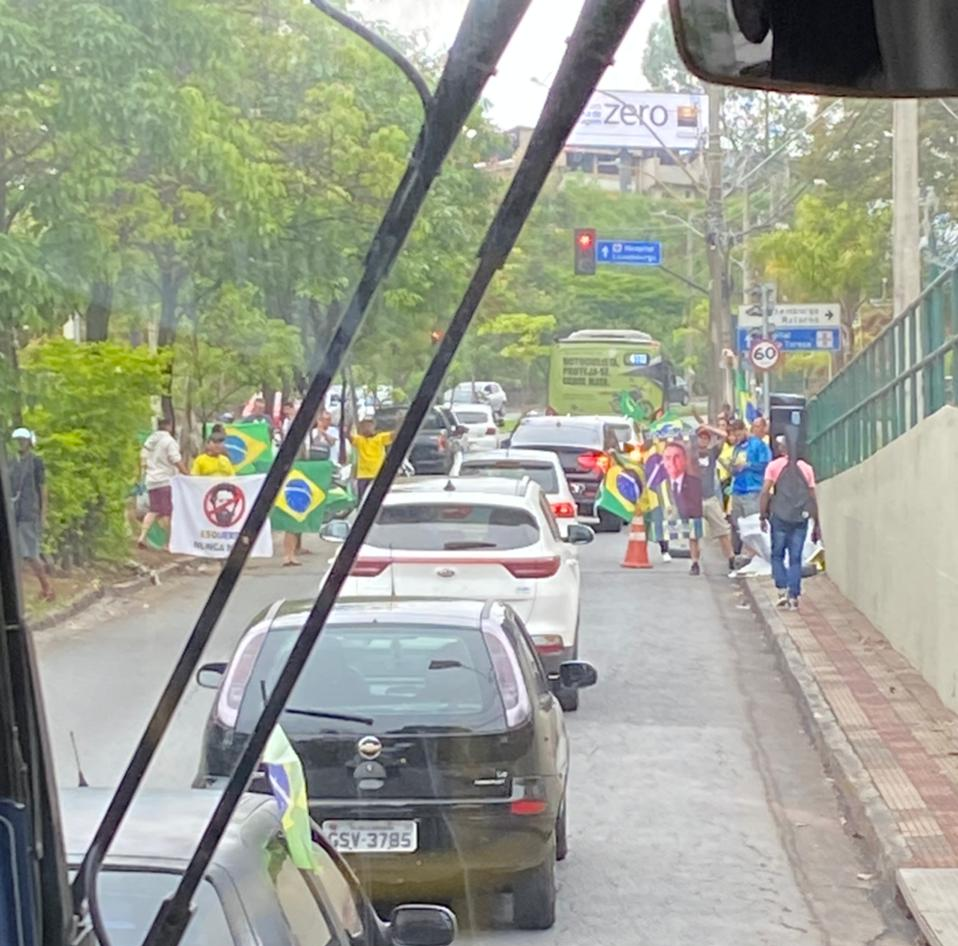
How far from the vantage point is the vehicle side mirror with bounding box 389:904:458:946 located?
4.61 meters

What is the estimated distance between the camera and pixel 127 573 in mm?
4852

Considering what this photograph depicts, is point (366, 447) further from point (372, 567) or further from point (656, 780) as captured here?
point (372, 567)

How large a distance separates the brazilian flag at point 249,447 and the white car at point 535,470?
12.6 metres

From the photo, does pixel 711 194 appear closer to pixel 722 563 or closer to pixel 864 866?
pixel 864 866

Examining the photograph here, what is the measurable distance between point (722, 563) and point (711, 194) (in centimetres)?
1312

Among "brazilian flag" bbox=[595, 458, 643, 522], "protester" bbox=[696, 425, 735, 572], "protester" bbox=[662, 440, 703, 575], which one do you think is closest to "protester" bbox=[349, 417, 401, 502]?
"protester" bbox=[662, 440, 703, 575]

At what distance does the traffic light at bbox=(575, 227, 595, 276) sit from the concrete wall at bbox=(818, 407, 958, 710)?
5.75 m

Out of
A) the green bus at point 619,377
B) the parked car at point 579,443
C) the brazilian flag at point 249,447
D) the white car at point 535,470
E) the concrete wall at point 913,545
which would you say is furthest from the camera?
the parked car at point 579,443

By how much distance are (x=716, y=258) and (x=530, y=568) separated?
360 centimetres

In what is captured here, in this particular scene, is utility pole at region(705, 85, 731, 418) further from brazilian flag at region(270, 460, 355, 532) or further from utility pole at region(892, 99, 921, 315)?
utility pole at region(892, 99, 921, 315)

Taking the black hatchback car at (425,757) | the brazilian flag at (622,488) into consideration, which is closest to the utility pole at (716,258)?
the brazilian flag at (622,488)

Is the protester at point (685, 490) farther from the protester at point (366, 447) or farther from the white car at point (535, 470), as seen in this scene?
the protester at point (366, 447)

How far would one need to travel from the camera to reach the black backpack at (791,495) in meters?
17.0

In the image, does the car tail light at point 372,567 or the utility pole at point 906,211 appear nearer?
the car tail light at point 372,567
